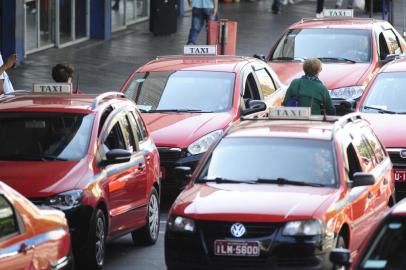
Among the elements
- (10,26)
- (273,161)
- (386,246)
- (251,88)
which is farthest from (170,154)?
(10,26)

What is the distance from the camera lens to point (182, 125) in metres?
17.3

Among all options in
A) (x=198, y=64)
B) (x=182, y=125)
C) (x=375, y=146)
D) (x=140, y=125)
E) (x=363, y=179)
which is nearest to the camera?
(x=363, y=179)

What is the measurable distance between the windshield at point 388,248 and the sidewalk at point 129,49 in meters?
17.3

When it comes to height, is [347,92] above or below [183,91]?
below

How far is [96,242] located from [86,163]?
0.78 metres

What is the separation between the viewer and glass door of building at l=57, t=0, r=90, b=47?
31.6 meters

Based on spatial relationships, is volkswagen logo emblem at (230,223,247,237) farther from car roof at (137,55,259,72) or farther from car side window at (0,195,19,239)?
car roof at (137,55,259,72)

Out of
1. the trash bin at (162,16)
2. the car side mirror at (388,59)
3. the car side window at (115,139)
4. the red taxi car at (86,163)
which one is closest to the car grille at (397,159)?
the red taxi car at (86,163)

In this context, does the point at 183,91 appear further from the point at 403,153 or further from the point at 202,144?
the point at 403,153

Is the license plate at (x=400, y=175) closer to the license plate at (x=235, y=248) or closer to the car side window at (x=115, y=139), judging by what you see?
the car side window at (x=115, y=139)

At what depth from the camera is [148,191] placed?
48.6ft

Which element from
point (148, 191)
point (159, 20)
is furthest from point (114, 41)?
point (148, 191)

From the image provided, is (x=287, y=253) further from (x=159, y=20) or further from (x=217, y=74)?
(x=159, y=20)

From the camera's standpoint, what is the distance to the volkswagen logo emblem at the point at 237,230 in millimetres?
11633
